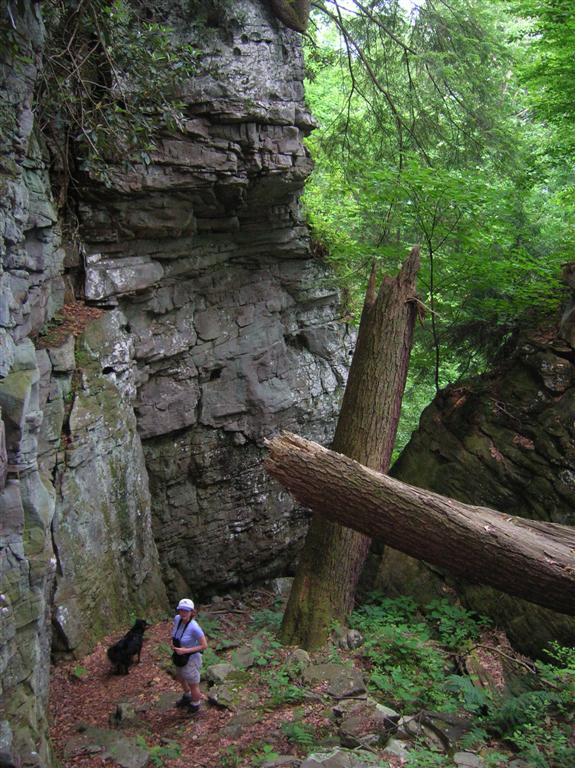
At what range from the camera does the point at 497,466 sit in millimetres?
7730

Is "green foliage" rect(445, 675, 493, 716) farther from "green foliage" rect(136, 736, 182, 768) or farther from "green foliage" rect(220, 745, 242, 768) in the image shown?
"green foliage" rect(136, 736, 182, 768)

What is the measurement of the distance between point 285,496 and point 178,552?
2.20m

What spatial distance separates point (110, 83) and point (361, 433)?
5293 mm

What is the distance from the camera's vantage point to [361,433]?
6988mm

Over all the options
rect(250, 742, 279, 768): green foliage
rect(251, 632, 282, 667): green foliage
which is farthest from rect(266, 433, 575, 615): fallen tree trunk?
rect(250, 742, 279, 768): green foliage

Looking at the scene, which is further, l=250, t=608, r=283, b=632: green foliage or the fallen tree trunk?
l=250, t=608, r=283, b=632: green foliage

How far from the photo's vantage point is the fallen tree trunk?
5.08 m

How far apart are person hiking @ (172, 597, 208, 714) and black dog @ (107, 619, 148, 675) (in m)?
1.06

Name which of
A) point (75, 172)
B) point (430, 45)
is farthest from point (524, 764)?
point (430, 45)

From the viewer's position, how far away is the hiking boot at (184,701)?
18.9 feet

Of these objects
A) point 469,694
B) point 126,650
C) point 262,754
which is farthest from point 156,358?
point 469,694

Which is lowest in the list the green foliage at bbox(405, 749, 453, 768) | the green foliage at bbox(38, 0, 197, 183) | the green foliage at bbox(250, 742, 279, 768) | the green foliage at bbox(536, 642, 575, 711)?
the green foliage at bbox(250, 742, 279, 768)

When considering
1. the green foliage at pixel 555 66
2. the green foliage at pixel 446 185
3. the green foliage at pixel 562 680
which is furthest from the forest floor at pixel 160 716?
the green foliage at pixel 555 66

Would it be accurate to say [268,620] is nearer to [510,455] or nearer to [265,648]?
[265,648]
